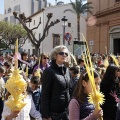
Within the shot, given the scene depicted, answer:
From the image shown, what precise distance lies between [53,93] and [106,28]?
80.6 ft

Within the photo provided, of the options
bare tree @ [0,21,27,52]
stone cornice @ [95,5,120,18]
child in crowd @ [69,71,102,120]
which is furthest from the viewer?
bare tree @ [0,21,27,52]

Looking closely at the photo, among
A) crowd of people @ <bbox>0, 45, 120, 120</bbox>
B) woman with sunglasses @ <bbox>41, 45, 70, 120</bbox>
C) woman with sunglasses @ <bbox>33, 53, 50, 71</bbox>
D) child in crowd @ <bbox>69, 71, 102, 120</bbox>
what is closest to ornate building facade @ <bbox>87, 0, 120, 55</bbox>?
woman with sunglasses @ <bbox>33, 53, 50, 71</bbox>

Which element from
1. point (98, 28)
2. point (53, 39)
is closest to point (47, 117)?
point (98, 28)

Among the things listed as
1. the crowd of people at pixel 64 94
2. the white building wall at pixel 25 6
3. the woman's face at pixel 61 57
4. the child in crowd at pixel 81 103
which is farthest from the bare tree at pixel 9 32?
the child in crowd at pixel 81 103

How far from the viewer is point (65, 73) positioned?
4238mm

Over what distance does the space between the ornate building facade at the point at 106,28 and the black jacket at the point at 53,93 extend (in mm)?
22429

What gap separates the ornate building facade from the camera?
26.3 meters

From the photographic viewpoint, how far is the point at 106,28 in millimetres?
27844

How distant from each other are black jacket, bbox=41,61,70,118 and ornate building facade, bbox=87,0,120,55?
22.4 meters

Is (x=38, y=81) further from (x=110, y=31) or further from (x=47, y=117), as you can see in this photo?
(x=110, y=31)

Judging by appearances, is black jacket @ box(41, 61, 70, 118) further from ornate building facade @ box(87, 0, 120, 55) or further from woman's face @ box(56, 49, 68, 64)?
ornate building facade @ box(87, 0, 120, 55)

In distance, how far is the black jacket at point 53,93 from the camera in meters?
3.93

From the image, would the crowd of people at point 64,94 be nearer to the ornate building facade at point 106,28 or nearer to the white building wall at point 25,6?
the ornate building facade at point 106,28

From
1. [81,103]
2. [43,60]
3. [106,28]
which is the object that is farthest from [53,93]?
[106,28]
